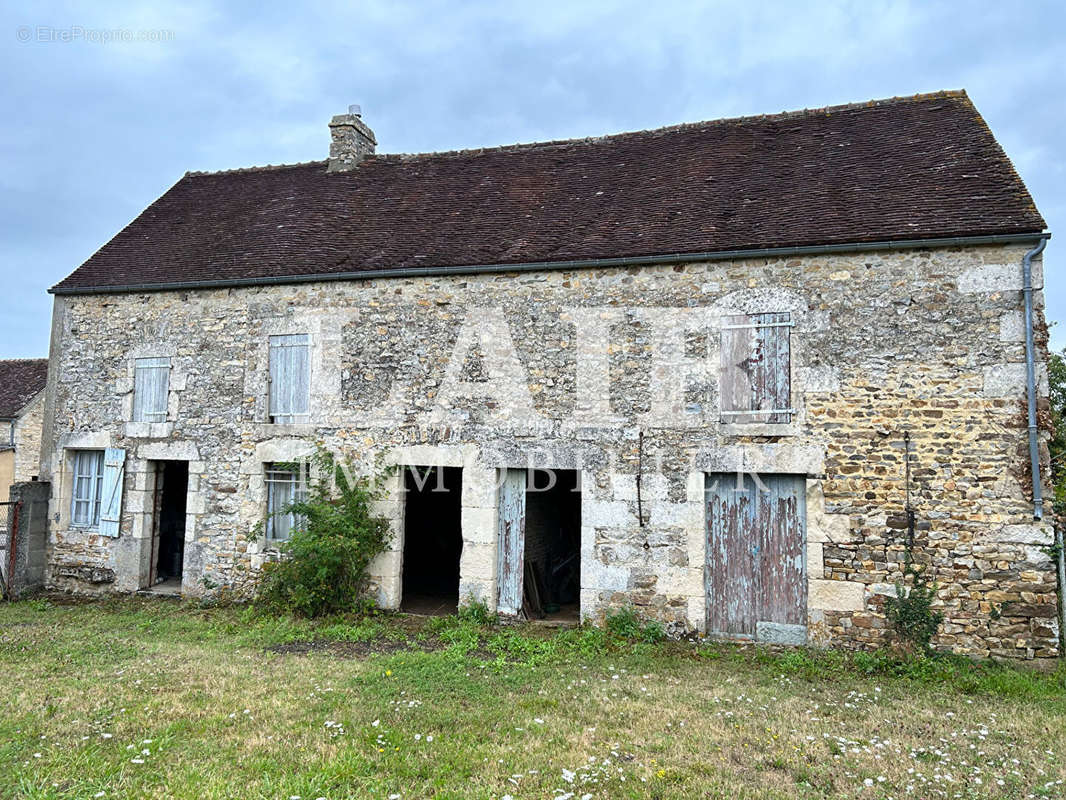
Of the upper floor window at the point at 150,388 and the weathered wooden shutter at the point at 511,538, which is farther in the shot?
the upper floor window at the point at 150,388

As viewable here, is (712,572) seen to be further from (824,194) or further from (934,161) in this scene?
(934,161)

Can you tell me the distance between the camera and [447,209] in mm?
9922

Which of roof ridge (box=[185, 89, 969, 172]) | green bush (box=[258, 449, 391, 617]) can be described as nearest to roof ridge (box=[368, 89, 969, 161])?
roof ridge (box=[185, 89, 969, 172])

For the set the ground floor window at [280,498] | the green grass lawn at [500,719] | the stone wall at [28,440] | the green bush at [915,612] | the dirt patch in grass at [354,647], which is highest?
the stone wall at [28,440]

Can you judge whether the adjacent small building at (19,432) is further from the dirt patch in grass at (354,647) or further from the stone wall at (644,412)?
the dirt patch in grass at (354,647)

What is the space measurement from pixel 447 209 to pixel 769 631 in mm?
6797

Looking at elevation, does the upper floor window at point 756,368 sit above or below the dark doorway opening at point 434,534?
above

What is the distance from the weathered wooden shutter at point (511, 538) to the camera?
8453 mm

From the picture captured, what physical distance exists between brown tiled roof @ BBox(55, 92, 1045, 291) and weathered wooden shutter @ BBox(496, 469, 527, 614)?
2.68 metres

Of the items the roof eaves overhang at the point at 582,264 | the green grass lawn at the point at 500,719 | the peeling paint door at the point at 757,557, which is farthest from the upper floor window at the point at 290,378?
the peeling paint door at the point at 757,557

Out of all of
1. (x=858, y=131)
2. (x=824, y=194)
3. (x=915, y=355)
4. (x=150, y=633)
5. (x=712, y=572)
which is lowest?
(x=150, y=633)

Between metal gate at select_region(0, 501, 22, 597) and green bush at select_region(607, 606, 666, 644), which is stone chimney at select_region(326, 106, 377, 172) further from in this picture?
green bush at select_region(607, 606, 666, 644)

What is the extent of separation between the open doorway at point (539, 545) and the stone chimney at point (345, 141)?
6.23 meters

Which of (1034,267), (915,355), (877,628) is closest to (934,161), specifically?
(1034,267)
